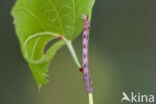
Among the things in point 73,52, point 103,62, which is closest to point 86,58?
point 73,52

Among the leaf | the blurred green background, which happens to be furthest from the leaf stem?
the blurred green background

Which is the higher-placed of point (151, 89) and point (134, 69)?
→ point (134, 69)

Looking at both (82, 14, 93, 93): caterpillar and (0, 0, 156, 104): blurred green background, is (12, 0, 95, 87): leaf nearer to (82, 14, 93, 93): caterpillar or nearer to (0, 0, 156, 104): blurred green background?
(82, 14, 93, 93): caterpillar

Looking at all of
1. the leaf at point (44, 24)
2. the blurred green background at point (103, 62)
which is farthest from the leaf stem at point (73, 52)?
the blurred green background at point (103, 62)

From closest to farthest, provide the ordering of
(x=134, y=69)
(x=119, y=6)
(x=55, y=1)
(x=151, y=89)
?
1. (x=55, y=1)
2. (x=151, y=89)
3. (x=134, y=69)
4. (x=119, y=6)

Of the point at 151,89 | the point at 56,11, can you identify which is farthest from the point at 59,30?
the point at 151,89

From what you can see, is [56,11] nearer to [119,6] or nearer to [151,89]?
[151,89]
